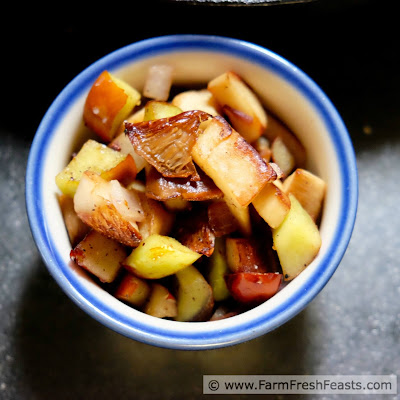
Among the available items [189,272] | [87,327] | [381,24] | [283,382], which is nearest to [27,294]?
[87,327]

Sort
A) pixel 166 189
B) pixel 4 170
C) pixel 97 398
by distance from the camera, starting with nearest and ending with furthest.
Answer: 1. pixel 166 189
2. pixel 97 398
3. pixel 4 170

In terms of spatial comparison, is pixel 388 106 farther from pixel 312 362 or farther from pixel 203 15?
pixel 312 362

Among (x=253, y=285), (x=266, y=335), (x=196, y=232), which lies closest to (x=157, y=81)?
(x=196, y=232)

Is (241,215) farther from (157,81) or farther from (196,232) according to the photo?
(157,81)

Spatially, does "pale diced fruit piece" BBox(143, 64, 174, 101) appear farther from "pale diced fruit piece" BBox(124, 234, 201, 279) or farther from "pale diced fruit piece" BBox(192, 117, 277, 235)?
"pale diced fruit piece" BBox(124, 234, 201, 279)

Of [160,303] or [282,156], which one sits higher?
[282,156]

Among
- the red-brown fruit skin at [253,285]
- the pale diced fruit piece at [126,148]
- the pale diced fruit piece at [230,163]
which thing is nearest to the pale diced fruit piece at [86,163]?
the pale diced fruit piece at [126,148]
